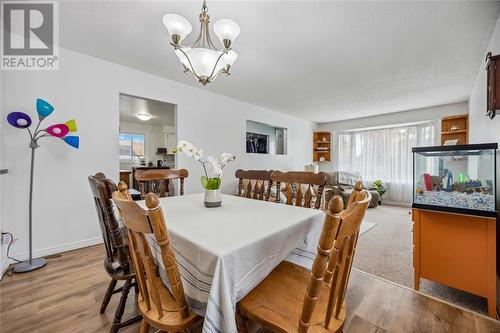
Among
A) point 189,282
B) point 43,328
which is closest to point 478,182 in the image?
point 189,282

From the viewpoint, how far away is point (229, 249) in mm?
812

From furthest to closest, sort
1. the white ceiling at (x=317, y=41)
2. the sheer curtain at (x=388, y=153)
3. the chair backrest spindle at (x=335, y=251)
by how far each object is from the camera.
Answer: the sheer curtain at (x=388, y=153), the white ceiling at (x=317, y=41), the chair backrest spindle at (x=335, y=251)

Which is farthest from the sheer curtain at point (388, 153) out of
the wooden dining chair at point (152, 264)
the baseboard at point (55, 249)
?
the baseboard at point (55, 249)

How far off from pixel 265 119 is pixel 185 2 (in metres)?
3.64

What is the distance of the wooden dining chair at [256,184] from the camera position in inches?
81.9

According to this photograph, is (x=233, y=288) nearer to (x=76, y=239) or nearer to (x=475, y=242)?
(x=475, y=242)

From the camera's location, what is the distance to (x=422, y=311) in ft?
5.03

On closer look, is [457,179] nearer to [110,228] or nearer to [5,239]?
[110,228]

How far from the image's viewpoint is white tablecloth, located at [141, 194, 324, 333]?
754mm

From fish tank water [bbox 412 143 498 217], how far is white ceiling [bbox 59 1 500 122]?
1.25 meters

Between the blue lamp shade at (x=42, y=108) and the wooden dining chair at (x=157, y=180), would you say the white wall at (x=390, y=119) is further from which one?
the blue lamp shade at (x=42, y=108)

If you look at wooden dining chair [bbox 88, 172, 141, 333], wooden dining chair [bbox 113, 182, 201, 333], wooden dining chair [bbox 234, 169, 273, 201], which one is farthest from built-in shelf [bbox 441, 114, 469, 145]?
wooden dining chair [bbox 88, 172, 141, 333]

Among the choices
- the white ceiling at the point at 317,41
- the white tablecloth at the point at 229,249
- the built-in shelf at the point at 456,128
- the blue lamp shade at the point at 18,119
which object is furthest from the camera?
the built-in shelf at the point at 456,128

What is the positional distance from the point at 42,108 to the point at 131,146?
18.5ft
